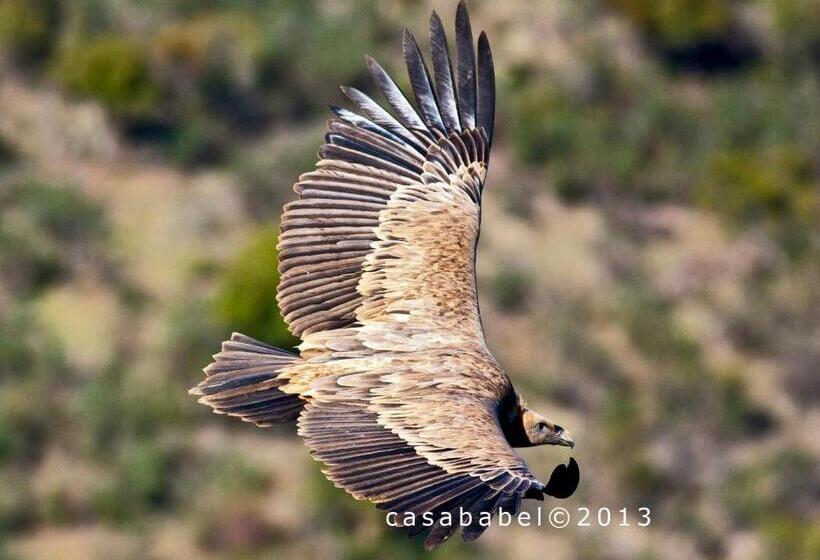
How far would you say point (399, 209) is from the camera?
34.8 feet

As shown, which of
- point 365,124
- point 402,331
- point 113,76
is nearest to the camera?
point 402,331

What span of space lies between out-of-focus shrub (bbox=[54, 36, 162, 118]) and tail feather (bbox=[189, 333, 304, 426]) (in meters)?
23.3

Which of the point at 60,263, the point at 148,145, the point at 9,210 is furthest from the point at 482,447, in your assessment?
the point at 148,145

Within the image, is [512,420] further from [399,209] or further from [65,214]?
[65,214]

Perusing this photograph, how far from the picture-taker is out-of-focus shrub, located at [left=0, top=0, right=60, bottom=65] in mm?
34688

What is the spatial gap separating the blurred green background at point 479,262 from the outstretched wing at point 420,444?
12.0 m

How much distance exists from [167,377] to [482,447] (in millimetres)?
17364

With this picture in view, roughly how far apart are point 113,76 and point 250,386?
80.2 feet

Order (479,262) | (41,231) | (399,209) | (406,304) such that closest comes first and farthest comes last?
(406,304)
(399,209)
(479,262)
(41,231)

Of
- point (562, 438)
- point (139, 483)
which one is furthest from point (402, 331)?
point (139, 483)

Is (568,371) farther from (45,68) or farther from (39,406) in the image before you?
(45,68)

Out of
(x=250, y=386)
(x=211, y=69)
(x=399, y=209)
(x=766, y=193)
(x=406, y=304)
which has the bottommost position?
(x=250, y=386)

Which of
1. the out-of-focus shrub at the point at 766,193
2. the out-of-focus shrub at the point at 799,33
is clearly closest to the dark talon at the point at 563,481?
the out-of-focus shrub at the point at 766,193

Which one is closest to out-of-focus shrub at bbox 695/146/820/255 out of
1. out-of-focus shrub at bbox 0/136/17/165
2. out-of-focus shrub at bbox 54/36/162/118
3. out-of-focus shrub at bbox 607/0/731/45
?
out-of-focus shrub at bbox 607/0/731/45
